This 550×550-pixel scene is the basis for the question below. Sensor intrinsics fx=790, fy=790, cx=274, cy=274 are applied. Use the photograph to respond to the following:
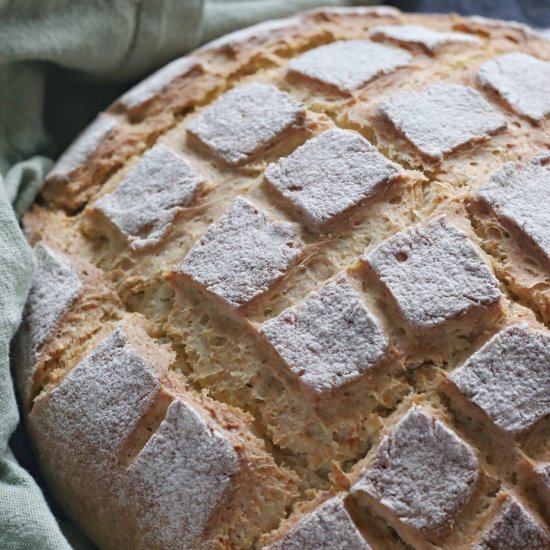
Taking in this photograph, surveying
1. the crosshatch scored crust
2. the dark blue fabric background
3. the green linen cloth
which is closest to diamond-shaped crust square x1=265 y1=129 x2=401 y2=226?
the crosshatch scored crust

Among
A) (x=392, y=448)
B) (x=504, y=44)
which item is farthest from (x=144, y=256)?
(x=504, y=44)

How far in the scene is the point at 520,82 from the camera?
5.53ft

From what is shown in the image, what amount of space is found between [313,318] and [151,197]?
0.47 metres

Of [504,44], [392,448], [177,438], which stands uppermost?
[504,44]

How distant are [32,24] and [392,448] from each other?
1249 mm

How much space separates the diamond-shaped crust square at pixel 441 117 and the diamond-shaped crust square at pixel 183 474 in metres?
0.68

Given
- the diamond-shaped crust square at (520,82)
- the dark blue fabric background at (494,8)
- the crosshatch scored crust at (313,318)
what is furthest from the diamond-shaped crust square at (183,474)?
the dark blue fabric background at (494,8)

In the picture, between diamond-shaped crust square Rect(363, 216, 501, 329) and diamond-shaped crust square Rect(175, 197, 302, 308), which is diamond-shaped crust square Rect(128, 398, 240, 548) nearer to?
diamond-shaped crust square Rect(175, 197, 302, 308)

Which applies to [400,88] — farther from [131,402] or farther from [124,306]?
[131,402]

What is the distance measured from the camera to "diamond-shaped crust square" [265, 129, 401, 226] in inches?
58.4

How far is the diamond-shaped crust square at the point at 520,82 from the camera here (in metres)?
1.63

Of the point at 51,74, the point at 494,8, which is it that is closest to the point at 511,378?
the point at 51,74

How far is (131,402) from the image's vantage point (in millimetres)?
1456

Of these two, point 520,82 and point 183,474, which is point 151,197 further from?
point 520,82
